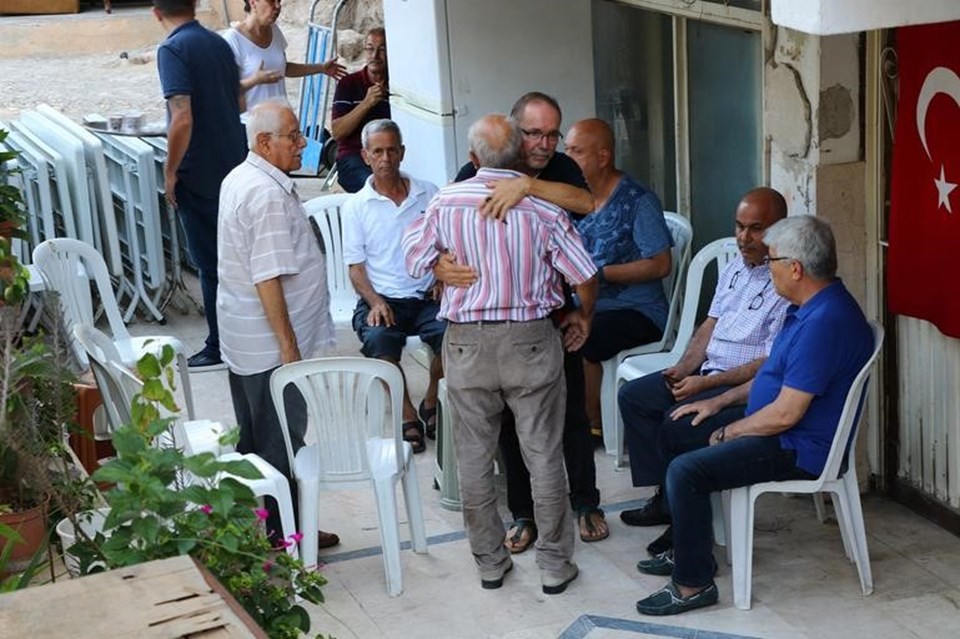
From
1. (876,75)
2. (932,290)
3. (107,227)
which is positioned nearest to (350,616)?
(932,290)

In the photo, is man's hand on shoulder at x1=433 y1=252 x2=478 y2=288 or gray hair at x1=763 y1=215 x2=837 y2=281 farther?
man's hand on shoulder at x1=433 y1=252 x2=478 y2=288

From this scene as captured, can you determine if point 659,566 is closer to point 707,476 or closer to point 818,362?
point 707,476

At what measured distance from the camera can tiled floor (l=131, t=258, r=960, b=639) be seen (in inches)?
201

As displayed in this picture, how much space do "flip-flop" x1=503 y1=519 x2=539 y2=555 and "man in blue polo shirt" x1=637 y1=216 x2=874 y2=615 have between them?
26.3 inches

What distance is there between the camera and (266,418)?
569 centimetres

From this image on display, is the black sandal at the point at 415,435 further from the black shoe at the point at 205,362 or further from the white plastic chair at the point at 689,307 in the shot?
the black shoe at the point at 205,362

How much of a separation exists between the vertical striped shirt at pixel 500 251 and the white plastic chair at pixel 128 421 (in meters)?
0.88

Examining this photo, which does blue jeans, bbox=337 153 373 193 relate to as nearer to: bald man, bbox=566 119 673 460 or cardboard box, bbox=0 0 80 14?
bald man, bbox=566 119 673 460

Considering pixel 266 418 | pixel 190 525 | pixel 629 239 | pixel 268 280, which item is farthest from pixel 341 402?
pixel 190 525

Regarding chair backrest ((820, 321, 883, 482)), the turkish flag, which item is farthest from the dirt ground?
chair backrest ((820, 321, 883, 482))

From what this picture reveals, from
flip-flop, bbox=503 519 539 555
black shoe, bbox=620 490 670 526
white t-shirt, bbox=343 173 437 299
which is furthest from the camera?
white t-shirt, bbox=343 173 437 299

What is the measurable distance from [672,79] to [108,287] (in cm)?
289

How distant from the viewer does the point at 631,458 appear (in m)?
5.84

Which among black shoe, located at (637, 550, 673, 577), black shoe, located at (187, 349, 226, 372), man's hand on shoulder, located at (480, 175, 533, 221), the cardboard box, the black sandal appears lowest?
black shoe, located at (637, 550, 673, 577)
